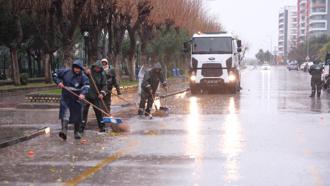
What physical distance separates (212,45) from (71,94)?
62.9 ft

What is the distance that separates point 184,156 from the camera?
33.2ft

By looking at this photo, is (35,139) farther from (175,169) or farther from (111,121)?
(175,169)

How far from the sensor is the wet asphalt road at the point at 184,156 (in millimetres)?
8289

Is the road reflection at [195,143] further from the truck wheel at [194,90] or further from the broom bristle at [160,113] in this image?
the truck wheel at [194,90]

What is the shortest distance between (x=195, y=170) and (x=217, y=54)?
2200 cm

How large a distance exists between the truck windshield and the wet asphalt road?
14.7m

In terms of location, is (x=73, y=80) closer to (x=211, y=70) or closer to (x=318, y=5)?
(x=211, y=70)

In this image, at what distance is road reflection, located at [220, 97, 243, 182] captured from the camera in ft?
28.4

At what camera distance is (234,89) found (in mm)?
31125

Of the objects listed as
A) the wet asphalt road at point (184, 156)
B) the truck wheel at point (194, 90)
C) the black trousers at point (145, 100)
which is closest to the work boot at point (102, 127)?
the wet asphalt road at point (184, 156)

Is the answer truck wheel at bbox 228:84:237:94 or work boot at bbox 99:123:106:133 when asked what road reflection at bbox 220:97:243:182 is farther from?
truck wheel at bbox 228:84:237:94

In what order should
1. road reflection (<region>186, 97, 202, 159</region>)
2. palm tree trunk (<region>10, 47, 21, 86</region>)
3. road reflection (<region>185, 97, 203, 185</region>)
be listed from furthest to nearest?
palm tree trunk (<region>10, 47, 21, 86</region>), road reflection (<region>186, 97, 202, 159</region>), road reflection (<region>185, 97, 203, 185</region>)

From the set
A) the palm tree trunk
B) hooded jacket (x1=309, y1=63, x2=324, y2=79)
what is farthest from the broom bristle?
the palm tree trunk

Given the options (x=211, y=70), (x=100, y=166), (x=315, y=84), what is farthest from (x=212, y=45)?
(x=100, y=166)
